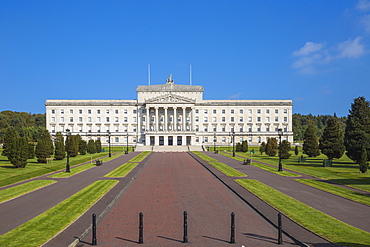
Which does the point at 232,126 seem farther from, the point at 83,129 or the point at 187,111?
the point at 83,129

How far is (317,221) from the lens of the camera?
58.4 feet

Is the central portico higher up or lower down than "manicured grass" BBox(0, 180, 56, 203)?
higher up

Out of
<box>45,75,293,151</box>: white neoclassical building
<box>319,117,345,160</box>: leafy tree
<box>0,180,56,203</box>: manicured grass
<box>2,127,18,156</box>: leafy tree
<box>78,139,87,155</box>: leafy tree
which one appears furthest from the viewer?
<box>45,75,293,151</box>: white neoclassical building

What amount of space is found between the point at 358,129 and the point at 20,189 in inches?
1791

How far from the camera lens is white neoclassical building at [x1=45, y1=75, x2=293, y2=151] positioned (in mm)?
133250

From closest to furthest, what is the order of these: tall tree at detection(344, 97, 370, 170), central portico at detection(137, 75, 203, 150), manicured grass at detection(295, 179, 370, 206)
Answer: manicured grass at detection(295, 179, 370, 206) → tall tree at detection(344, 97, 370, 170) → central portico at detection(137, 75, 203, 150)

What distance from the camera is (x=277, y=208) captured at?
20875 millimetres

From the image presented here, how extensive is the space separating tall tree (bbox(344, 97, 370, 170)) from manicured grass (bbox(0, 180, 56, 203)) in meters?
41.1

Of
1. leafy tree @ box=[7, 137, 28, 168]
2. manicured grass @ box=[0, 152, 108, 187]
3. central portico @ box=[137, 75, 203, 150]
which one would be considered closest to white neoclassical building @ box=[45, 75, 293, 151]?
central portico @ box=[137, 75, 203, 150]

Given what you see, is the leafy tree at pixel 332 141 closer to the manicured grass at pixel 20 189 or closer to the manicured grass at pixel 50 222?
the manicured grass at pixel 50 222

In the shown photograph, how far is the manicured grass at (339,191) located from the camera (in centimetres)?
2394

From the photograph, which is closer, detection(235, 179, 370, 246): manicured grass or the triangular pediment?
detection(235, 179, 370, 246): manicured grass

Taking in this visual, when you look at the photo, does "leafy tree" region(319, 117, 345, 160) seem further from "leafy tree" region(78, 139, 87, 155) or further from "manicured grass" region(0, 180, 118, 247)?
"leafy tree" region(78, 139, 87, 155)

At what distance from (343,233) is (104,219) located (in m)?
11.7
